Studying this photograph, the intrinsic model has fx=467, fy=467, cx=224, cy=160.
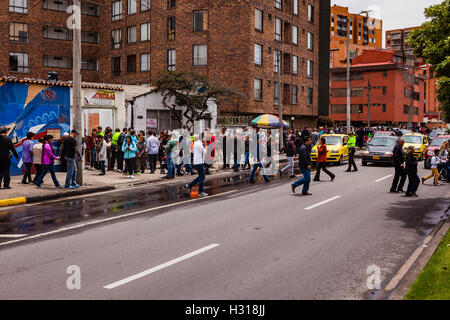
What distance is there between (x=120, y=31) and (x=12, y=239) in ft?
143

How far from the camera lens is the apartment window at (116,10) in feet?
160

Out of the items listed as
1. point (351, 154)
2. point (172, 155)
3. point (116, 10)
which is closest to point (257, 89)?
point (116, 10)

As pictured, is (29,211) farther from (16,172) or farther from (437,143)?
(437,143)

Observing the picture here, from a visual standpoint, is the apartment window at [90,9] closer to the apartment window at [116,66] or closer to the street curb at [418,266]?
the apartment window at [116,66]

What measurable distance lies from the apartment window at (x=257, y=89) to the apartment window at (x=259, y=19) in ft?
15.3

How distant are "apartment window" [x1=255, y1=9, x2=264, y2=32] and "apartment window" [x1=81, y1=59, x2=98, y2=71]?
796 inches

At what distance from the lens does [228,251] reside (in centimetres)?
791

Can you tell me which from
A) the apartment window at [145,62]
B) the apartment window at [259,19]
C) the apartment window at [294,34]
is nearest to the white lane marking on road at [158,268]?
the apartment window at [259,19]

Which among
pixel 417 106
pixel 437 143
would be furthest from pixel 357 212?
pixel 417 106

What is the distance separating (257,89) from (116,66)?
17.0 metres

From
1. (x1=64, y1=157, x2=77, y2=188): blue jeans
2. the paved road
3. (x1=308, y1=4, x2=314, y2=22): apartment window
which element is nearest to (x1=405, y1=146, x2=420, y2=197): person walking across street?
the paved road

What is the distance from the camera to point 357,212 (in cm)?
1178

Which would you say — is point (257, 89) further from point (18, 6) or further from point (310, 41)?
point (18, 6)

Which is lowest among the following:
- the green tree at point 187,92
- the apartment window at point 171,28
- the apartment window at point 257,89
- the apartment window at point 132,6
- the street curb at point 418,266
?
the street curb at point 418,266
